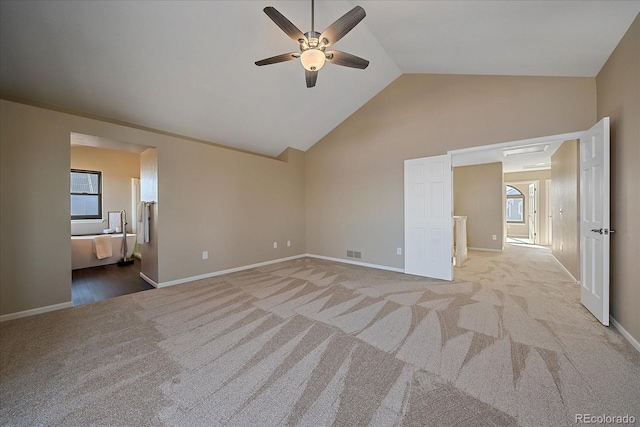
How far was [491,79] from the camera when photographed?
3566 millimetres

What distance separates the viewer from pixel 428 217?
4.11 metres

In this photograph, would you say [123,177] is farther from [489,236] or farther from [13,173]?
[489,236]

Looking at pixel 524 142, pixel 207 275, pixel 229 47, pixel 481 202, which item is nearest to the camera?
pixel 229 47

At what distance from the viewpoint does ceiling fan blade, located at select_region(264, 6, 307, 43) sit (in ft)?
6.51

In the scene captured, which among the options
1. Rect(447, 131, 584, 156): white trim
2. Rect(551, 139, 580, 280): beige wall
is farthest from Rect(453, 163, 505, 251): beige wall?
Rect(447, 131, 584, 156): white trim

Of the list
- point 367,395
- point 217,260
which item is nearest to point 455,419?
point 367,395

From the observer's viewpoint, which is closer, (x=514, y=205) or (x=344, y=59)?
(x=344, y=59)

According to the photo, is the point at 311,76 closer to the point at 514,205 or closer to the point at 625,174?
the point at 625,174

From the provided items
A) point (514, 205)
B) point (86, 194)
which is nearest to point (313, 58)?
point (86, 194)

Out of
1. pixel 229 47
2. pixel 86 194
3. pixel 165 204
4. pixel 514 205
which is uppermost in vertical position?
pixel 229 47

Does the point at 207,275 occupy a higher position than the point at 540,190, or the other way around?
the point at 540,190

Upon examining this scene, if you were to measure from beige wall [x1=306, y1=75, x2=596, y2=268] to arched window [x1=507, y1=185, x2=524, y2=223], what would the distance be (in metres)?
8.41

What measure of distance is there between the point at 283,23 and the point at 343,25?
54cm

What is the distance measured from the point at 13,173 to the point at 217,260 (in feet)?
8.78
